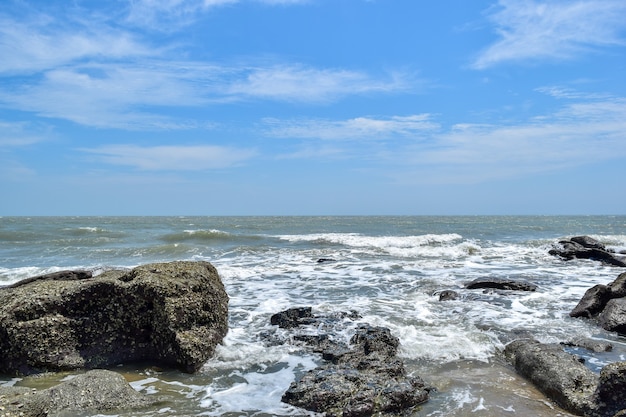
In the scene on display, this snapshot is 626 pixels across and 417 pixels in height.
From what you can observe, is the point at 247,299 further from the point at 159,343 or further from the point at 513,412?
the point at 513,412

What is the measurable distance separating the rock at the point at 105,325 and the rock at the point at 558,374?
411 cm

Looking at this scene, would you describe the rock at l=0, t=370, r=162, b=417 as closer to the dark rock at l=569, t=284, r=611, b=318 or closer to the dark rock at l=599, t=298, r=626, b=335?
the dark rock at l=599, t=298, r=626, b=335

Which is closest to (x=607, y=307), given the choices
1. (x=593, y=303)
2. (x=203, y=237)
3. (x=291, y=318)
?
(x=593, y=303)

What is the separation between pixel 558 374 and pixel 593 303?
4.52m

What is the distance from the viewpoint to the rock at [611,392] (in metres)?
4.35

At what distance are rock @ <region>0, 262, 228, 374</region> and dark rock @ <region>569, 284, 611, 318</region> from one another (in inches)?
270

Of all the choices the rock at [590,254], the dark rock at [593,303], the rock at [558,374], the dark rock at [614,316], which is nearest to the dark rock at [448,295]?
the dark rock at [593,303]

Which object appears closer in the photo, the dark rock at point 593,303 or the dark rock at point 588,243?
the dark rock at point 593,303

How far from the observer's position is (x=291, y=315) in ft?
26.9

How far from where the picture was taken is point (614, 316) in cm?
793

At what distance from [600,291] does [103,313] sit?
898 cm

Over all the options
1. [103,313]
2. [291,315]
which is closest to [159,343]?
[103,313]

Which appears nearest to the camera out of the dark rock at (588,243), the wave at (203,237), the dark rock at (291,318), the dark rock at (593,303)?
the dark rock at (291,318)

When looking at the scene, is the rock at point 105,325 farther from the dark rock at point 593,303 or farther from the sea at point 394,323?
the dark rock at point 593,303
